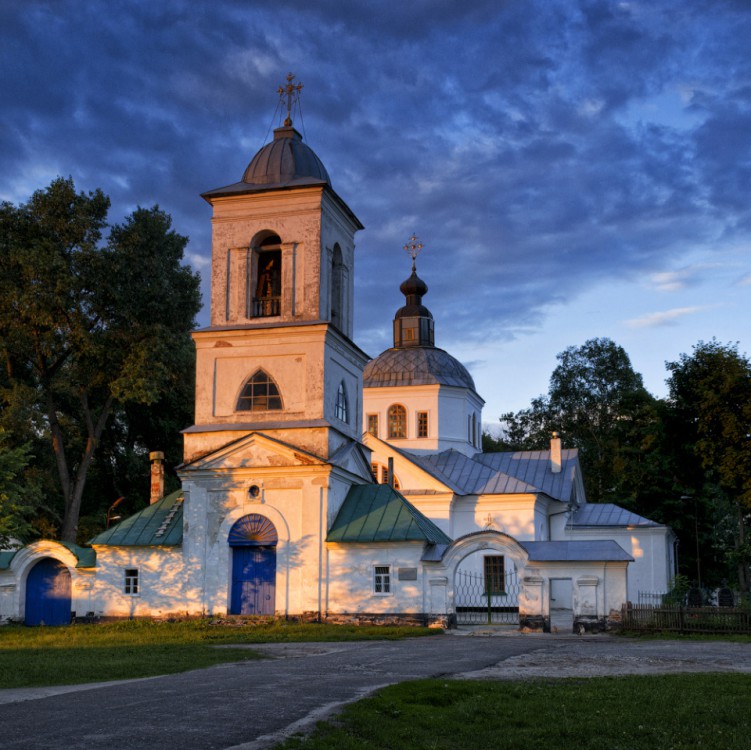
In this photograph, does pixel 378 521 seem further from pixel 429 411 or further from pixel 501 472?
pixel 429 411

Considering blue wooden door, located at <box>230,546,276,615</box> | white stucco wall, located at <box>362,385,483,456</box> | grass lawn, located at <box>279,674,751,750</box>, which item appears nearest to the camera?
grass lawn, located at <box>279,674,751,750</box>

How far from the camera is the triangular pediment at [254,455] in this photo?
25.5m

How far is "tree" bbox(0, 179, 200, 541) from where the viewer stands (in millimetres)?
32531

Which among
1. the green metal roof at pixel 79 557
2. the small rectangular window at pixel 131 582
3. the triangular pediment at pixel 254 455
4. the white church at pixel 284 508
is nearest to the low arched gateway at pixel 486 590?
the white church at pixel 284 508

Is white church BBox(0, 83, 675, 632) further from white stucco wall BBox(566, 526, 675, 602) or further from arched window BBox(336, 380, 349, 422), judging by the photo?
white stucco wall BBox(566, 526, 675, 602)

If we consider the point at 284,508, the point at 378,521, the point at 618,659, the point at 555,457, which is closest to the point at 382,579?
the point at 378,521

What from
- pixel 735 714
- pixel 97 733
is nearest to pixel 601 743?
pixel 735 714

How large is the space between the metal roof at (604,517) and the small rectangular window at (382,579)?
13.4 m

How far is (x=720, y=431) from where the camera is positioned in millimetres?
35719

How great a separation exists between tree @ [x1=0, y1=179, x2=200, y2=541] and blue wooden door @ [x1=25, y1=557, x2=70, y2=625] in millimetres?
6879

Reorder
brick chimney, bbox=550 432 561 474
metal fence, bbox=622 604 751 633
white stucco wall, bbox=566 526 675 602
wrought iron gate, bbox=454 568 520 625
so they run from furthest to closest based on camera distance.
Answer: brick chimney, bbox=550 432 561 474
white stucco wall, bbox=566 526 675 602
wrought iron gate, bbox=454 568 520 625
metal fence, bbox=622 604 751 633

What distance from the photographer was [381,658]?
15.1 meters

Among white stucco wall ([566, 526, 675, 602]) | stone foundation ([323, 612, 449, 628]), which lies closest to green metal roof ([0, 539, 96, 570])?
stone foundation ([323, 612, 449, 628])

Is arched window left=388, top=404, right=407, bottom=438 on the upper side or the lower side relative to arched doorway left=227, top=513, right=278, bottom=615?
upper
